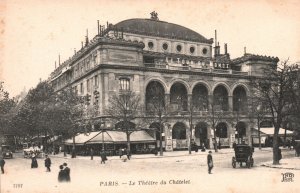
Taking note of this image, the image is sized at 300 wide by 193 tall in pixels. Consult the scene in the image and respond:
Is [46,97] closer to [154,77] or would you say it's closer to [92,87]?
[92,87]

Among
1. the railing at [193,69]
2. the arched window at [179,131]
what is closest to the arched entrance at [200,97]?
the railing at [193,69]

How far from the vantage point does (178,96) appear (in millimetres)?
57625

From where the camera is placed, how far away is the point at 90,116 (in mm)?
52250

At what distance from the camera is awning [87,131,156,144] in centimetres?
4541

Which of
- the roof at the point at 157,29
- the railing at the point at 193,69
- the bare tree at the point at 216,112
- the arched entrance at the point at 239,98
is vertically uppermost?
the roof at the point at 157,29

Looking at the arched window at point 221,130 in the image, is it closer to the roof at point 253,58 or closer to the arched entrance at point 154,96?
the roof at point 253,58

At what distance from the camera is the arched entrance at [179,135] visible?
5616cm

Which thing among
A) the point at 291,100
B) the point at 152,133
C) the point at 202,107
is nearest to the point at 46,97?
the point at 152,133

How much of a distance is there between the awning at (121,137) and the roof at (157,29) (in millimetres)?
17168

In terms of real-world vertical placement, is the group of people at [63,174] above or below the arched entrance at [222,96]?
below

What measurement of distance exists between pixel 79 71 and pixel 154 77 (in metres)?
13.3

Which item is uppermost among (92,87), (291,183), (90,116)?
(92,87)

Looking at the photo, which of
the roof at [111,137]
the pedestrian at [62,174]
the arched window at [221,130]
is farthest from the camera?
the arched window at [221,130]

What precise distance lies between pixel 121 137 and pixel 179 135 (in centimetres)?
1299
